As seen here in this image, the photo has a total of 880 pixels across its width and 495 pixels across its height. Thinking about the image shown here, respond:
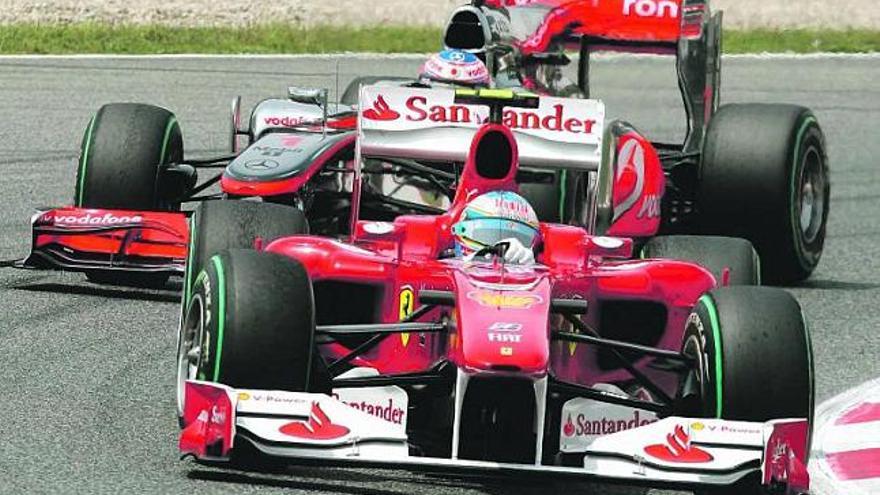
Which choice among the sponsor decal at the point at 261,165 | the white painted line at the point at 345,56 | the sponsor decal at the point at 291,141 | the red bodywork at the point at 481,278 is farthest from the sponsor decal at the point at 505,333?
the white painted line at the point at 345,56

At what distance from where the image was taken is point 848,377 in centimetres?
923

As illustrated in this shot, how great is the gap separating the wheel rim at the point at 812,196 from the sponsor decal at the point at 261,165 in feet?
10.2

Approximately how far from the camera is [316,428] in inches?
255

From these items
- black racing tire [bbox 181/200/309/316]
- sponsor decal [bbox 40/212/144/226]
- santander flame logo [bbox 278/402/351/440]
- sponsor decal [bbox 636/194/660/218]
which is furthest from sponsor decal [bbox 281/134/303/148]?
santander flame logo [bbox 278/402/351/440]

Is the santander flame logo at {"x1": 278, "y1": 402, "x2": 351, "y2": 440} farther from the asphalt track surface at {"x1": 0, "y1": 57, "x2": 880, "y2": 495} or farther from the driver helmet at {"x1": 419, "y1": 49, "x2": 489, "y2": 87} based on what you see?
the driver helmet at {"x1": 419, "y1": 49, "x2": 489, "y2": 87}

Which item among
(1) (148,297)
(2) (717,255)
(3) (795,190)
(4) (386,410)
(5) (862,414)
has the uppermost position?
(2) (717,255)

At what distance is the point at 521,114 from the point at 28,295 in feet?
9.36

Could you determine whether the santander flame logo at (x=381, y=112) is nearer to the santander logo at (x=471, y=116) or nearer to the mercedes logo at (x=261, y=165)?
the santander logo at (x=471, y=116)

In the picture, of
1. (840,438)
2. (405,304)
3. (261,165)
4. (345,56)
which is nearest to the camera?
(405,304)

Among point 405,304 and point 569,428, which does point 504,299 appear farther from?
point 405,304

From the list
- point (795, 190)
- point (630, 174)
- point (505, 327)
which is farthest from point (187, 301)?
point (795, 190)

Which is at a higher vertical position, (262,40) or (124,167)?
(124,167)

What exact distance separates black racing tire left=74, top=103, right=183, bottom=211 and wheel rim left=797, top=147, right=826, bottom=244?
344 cm

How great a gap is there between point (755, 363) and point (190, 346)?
1908 millimetres
